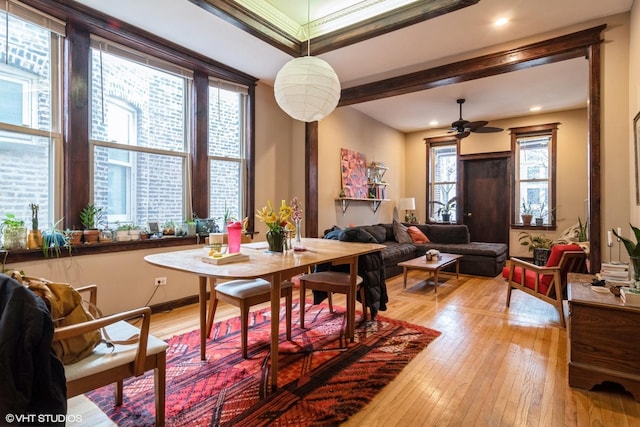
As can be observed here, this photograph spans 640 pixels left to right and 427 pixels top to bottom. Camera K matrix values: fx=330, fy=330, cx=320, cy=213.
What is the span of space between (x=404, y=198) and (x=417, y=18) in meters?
5.03

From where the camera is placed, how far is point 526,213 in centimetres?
667

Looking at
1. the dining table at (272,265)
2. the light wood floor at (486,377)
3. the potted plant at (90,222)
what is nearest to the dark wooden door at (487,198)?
the light wood floor at (486,377)

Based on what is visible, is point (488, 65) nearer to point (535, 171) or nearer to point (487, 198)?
point (535, 171)

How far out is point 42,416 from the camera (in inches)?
42.4

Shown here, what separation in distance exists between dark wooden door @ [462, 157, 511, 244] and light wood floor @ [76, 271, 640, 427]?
358cm

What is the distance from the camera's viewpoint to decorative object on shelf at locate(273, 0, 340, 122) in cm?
236

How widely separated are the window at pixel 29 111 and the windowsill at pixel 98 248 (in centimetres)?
28

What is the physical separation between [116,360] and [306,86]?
1.97m

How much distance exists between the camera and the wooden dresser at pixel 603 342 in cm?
194

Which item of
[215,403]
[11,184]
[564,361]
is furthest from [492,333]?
[11,184]

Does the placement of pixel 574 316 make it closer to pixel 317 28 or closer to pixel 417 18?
pixel 417 18

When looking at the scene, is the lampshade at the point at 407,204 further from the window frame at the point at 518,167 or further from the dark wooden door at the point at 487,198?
the window frame at the point at 518,167

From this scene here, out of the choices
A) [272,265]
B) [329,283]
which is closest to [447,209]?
[329,283]

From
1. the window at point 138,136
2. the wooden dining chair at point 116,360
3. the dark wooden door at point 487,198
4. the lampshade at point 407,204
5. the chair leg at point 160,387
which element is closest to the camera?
the wooden dining chair at point 116,360
